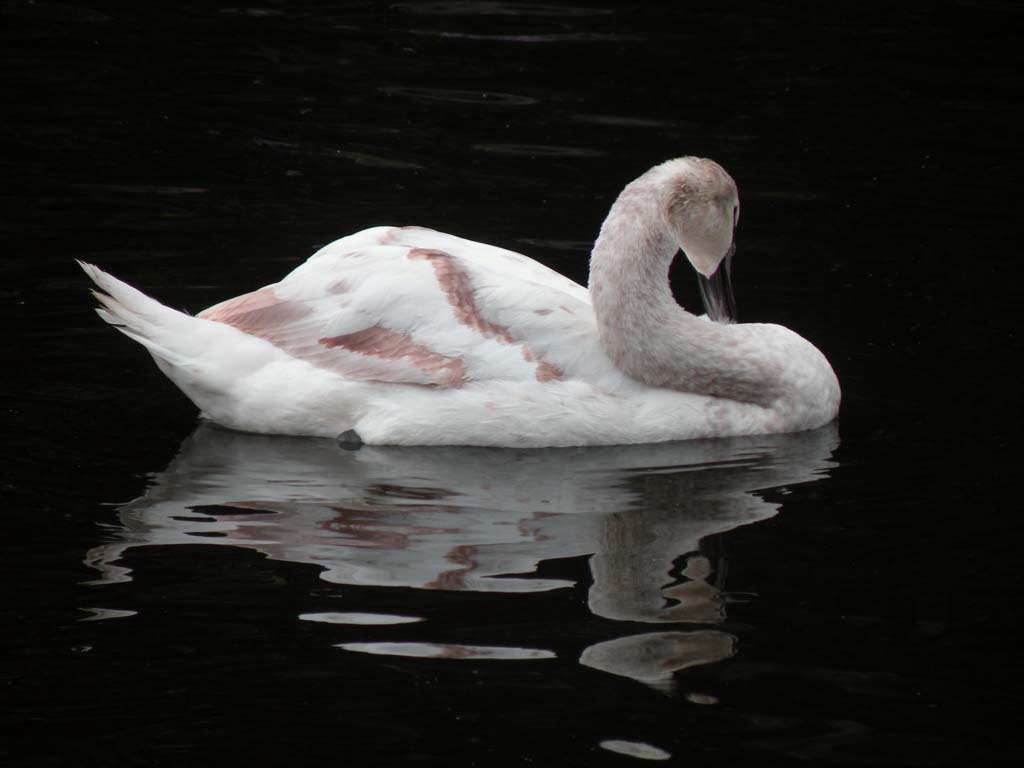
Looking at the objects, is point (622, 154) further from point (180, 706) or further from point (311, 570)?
point (180, 706)

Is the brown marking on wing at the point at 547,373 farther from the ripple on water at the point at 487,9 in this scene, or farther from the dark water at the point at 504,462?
the ripple on water at the point at 487,9

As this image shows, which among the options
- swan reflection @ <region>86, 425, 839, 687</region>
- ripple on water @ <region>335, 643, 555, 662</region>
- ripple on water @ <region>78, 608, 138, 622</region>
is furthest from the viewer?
swan reflection @ <region>86, 425, 839, 687</region>

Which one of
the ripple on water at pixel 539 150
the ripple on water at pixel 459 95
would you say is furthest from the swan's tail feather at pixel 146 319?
the ripple on water at pixel 459 95

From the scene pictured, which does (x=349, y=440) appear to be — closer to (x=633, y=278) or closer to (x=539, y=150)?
(x=633, y=278)

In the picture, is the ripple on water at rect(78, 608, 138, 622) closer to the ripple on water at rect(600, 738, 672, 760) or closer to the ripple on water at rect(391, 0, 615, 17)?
the ripple on water at rect(600, 738, 672, 760)

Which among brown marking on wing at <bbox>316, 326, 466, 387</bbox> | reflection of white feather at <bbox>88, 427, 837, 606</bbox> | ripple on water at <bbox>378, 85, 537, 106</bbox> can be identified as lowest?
reflection of white feather at <bbox>88, 427, 837, 606</bbox>

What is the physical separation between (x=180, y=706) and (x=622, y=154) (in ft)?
26.3

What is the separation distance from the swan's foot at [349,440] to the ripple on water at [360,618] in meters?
2.20

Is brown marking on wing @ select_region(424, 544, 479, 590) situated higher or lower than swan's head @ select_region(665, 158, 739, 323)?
lower

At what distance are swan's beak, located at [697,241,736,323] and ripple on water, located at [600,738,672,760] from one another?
384 cm

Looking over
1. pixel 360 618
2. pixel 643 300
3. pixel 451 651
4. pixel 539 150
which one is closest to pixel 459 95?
pixel 539 150

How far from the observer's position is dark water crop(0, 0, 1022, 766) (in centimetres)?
570

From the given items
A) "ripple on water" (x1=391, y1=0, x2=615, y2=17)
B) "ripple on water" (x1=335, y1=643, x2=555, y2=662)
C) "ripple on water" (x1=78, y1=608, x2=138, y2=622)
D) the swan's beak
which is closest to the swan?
the swan's beak

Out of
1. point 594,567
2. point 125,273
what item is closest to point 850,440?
point 594,567
